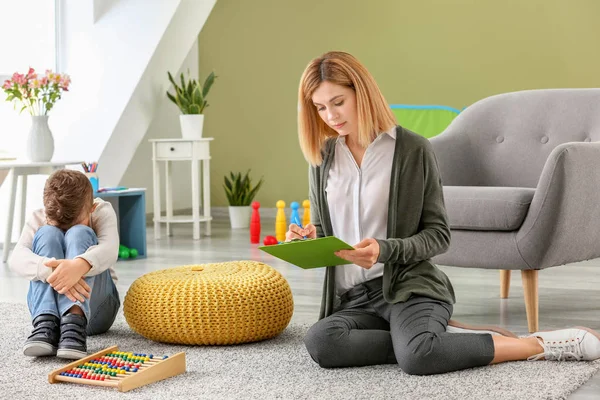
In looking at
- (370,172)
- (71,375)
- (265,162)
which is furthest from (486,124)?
(265,162)

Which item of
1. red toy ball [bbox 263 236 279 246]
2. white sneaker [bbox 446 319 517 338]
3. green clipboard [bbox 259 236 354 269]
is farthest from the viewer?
red toy ball [bbox 263 236 279 246]

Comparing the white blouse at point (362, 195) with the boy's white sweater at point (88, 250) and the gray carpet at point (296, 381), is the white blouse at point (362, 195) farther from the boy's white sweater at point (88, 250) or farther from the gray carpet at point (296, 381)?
the boy's white sweater at point (88, 250)

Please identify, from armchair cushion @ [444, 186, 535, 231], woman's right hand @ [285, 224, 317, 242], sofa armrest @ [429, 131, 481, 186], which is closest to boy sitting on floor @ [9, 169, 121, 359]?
woman's right hand @ [285, 224, 317, 242]

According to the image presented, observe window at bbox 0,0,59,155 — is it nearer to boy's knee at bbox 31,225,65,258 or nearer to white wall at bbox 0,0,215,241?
white wall at bbox 0,0,215,241

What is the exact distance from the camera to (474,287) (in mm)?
3492

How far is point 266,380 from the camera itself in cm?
209

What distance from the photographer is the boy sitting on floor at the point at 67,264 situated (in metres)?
2.30

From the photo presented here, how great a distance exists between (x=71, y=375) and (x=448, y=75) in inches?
171

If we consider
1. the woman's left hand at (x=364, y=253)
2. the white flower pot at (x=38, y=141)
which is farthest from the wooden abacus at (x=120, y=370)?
the white flower pot at (x=38, y=141)

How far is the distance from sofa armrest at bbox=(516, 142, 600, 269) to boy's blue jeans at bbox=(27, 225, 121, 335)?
4.00 feet

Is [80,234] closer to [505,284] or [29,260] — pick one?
[29,260]

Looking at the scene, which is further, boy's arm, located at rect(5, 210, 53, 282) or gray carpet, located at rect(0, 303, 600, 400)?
boy's arm, located at rect(5, 210, 53, 282)

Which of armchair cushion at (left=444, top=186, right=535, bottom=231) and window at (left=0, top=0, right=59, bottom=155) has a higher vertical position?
window at (left=0, top=0, right=59, bottom=155)

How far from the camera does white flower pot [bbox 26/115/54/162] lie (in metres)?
4.44
